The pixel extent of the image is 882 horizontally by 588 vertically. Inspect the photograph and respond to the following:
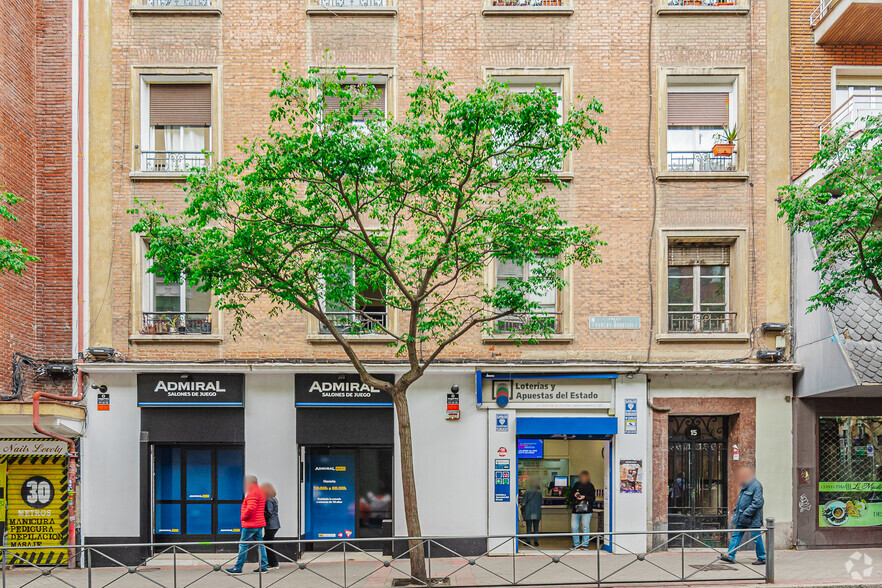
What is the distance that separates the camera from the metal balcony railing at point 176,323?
1527cm

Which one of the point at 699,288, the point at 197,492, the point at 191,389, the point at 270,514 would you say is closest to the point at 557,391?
the point at 699,288

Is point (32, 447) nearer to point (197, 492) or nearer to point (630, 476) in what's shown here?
point (197, 492)

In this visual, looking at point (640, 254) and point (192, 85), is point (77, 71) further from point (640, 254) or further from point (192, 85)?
point (640, 254)

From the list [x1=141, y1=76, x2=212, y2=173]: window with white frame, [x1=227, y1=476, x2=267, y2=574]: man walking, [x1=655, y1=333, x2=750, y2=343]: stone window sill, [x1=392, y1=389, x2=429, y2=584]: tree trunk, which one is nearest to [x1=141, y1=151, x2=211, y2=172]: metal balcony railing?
[x1=141, y1=76, x2=212, y2=173]: window with white frame

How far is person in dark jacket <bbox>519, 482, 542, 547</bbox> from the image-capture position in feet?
49.6

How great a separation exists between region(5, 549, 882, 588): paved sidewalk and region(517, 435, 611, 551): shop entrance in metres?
1.31

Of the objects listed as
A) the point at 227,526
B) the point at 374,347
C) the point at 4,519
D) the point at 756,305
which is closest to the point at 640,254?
the point at 756,305

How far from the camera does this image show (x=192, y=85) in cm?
1569

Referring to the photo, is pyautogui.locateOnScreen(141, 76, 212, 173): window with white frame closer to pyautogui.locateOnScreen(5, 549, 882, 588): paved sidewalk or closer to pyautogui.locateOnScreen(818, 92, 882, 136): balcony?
pyautogui.locateOnScreen(5, 549, 882, 588): paved sidewalk

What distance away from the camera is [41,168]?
1527 centimetres

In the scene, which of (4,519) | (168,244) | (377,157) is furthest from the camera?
(4,519)

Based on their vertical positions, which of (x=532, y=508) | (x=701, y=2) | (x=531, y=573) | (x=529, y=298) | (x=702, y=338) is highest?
(x=701, y=2)

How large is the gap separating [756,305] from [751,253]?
1069 millimetres

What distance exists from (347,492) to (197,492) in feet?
9.94
